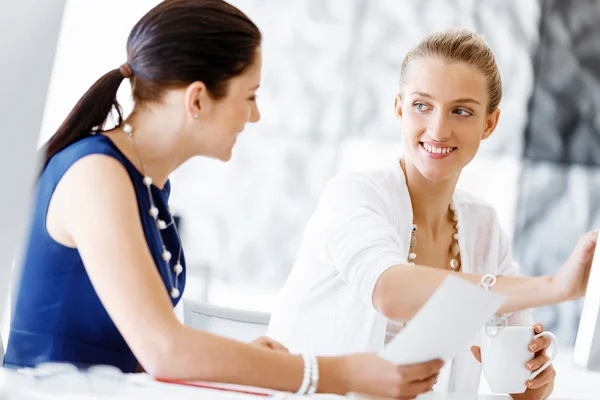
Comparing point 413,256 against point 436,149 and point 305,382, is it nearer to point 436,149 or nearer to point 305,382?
point 436,149

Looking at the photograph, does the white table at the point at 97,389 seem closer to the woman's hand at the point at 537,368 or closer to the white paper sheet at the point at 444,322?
the white paper sheet at the point at 444,322

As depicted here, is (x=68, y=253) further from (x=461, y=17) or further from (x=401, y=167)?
(x=461, y=17)

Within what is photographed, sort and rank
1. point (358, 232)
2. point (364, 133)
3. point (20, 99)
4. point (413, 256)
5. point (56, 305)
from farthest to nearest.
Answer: point (364, 133) → point (413, 256) → point (358, 232) → point (56, 305) → point (20, 99)

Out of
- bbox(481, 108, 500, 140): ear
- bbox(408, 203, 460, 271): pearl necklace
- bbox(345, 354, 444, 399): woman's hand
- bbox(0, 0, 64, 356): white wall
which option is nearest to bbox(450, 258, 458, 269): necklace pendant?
bbox(408, 203, 460, 271): pearl necklace

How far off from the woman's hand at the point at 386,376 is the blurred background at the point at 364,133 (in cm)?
290

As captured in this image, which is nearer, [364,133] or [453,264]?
[453,264]

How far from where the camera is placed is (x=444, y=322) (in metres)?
0.90

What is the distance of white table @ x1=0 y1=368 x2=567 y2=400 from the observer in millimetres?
800

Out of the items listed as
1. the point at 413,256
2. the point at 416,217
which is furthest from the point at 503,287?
the point at 416,217

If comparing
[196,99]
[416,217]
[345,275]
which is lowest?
[345,275]

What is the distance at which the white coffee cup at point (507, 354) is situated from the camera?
1.18 meters

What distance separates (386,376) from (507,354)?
0.91 feet

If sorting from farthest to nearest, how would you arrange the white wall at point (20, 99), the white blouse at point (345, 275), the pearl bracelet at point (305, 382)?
1. the white blouse at point (345, 275)
2. the pearl bracelet at point (305, 382)
3. the white wall at point (20, 99)

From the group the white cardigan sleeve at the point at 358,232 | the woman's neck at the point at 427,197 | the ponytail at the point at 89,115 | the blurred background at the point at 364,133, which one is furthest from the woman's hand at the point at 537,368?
the blurred background at the point at 364,133
